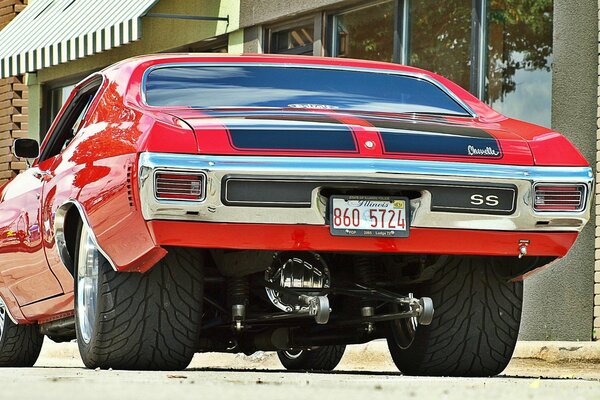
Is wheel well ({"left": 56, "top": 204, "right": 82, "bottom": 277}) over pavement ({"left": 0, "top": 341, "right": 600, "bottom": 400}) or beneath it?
Result: over

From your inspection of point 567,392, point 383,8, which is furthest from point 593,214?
point 567,392

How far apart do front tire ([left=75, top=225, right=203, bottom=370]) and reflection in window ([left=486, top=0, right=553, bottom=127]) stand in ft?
20.9

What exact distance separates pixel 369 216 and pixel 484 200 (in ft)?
1.64

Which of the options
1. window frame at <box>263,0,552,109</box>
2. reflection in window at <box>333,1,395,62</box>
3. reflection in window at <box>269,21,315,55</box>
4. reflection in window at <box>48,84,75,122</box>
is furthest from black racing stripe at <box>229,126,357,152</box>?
reflection in window at <box>48,84,75,122</box>

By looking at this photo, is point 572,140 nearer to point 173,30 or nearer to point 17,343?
point 17,343

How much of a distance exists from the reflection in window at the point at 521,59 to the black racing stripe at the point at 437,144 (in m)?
5.96

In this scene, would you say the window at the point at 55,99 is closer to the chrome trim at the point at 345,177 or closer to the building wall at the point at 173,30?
the building wall at the point at 173,30

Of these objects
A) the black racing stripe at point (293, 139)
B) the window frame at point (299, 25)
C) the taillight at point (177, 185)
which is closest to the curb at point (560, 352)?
the black racing stripe at point (293, 139)

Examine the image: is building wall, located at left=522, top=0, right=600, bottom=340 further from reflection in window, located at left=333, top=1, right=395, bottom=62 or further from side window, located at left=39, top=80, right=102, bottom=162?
side window, located at left=39, top=80, right=102, bottom=162

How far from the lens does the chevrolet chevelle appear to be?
5852 millimetres

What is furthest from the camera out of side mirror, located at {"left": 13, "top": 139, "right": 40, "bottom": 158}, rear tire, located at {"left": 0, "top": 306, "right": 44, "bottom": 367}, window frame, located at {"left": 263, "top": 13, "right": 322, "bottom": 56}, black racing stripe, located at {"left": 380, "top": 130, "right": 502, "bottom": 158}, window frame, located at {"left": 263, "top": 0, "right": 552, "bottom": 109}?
window frame, located at {"left": 263, "top": 13, "right": 322, "bottom": 56}

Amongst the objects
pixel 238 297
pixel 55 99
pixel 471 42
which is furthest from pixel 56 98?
pixel 238 297

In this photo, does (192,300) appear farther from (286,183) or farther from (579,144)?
(579,144)

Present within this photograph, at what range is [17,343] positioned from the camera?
8852mm
